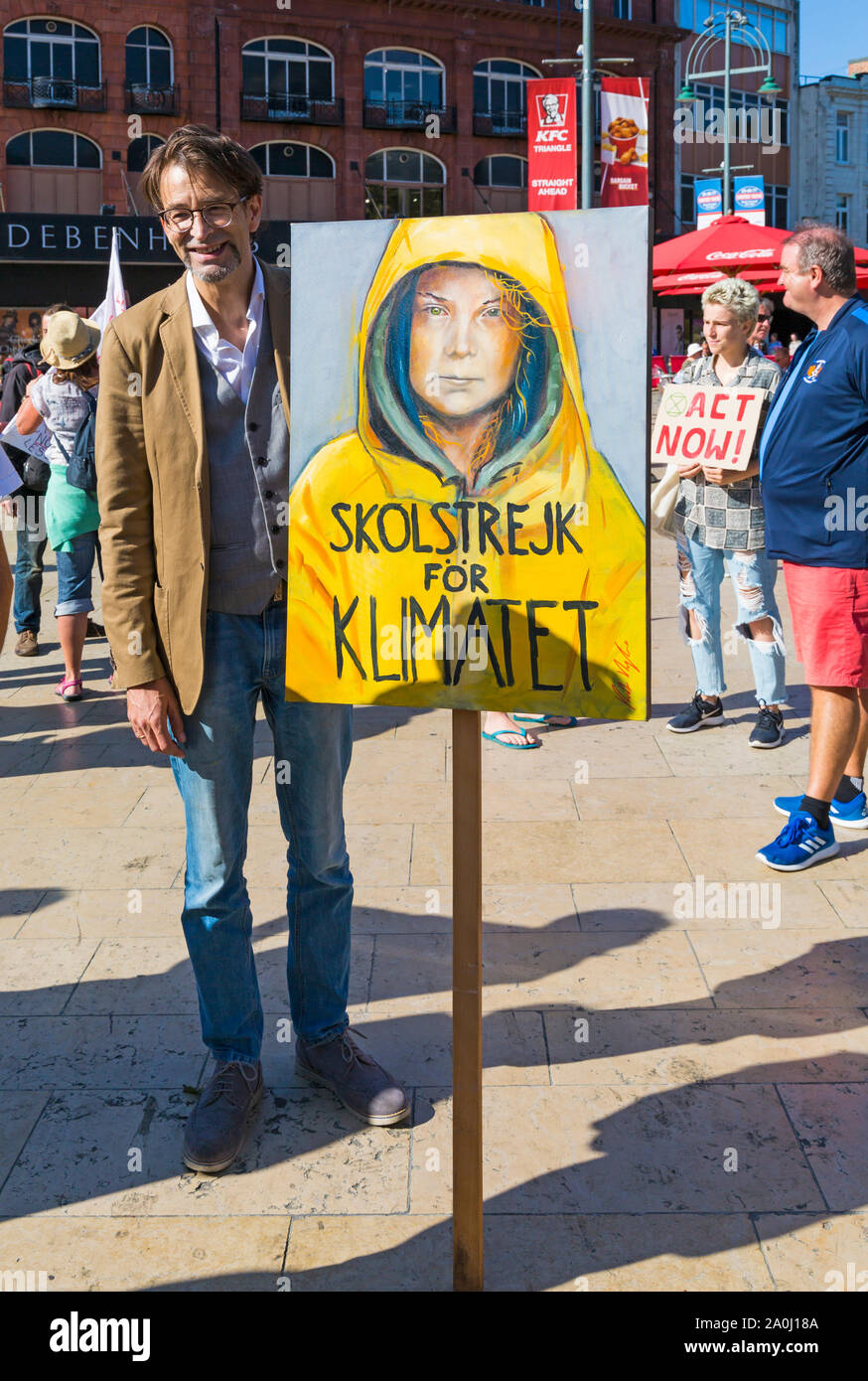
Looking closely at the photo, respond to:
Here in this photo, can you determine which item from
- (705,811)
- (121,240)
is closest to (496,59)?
(121,240)

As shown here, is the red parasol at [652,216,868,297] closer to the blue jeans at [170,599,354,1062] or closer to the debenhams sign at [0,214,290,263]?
the debenhams sign at [0,214,290,263]

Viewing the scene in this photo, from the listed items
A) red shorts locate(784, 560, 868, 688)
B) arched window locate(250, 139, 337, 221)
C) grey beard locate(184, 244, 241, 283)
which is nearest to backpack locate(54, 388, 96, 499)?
red shorts locate(784, 560, 868, 688)

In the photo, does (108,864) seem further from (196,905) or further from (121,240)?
(121,240)

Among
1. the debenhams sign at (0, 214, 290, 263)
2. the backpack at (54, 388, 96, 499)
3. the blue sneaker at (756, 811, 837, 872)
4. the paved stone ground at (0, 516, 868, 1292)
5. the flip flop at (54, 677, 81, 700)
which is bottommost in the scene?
the paved stone ground at (0, 516, 868, 1292)

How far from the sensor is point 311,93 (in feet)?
130

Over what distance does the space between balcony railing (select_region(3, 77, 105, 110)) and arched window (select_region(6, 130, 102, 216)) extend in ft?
2.35

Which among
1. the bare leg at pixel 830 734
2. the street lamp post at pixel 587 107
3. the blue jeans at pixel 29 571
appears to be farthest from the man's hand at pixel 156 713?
the street lamp post at pixel 587 107

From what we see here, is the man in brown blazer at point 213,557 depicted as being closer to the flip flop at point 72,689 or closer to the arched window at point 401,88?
the flip flop at point 72,689

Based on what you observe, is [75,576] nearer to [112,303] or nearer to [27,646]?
[27,646]

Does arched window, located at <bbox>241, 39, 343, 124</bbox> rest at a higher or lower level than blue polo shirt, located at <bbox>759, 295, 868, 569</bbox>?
higher

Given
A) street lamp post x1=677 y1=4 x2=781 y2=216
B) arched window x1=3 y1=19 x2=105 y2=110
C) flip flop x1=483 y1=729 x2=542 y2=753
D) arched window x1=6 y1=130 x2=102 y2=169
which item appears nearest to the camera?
flip flop x1=483 y1=729 x2=542 y2=753

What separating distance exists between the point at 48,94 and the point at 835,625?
37.9 metres

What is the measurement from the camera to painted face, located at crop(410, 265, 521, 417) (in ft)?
7.63

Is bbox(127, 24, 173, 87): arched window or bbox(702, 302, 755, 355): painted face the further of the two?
bbox(127, 24, 173, 87): arched window
